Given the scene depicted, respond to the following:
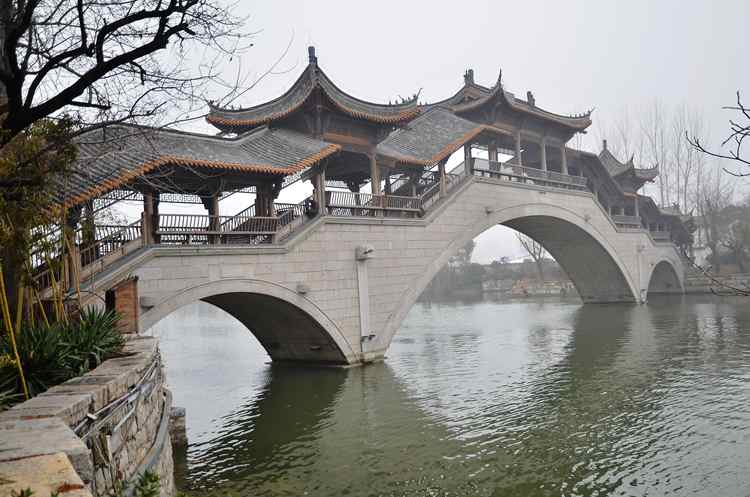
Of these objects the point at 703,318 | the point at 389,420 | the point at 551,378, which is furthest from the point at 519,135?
the point at 389,420

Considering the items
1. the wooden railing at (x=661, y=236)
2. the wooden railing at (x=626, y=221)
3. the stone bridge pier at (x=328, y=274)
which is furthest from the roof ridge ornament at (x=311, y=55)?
the wooden railing at (x=661, y=236)

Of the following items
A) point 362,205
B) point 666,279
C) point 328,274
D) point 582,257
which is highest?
point 362,205

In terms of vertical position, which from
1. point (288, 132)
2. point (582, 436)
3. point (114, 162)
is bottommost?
point (582, 436)

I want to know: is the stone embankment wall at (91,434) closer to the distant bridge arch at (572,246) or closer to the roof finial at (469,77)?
the distant bridge arch at (572,246)

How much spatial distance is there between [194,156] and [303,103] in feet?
12.1

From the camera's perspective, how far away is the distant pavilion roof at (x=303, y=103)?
14.2m

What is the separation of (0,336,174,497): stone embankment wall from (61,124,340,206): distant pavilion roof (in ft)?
12.1

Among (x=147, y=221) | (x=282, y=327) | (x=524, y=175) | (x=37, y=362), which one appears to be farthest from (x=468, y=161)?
(x=37, y=362)

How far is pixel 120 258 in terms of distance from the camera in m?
10.0

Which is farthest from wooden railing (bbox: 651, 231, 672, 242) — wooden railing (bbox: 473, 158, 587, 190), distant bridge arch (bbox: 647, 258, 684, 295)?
wooden railing (bbox: 473, 158, 587, 190)

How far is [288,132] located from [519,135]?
10048mm

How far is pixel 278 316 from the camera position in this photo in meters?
13.5

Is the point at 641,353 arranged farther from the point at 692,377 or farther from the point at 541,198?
the point at 541,198

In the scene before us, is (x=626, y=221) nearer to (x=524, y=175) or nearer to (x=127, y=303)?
(x=524, y=175)
